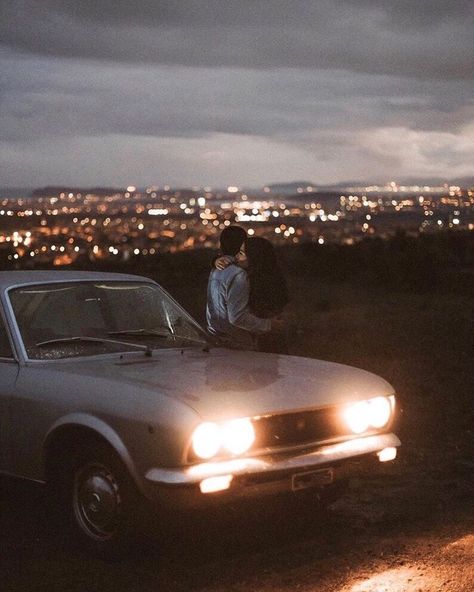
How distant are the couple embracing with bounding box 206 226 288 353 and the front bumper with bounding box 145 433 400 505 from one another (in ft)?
7.03

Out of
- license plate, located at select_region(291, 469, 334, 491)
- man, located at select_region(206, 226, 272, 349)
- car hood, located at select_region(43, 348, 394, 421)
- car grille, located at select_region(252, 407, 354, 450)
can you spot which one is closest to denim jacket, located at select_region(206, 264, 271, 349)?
man, located at select_region(206, 226, 272, 349)

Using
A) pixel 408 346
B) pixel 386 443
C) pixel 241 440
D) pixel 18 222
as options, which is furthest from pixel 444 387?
pixel 18 222

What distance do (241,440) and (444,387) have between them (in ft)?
20.8

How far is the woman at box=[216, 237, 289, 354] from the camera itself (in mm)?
7379

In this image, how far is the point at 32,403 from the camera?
544 centimetres

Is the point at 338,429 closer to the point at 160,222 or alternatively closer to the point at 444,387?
the point at 444,387

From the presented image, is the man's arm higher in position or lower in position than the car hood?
higher

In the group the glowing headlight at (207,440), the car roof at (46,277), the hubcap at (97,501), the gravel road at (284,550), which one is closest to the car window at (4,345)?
the car roof at (46,277)

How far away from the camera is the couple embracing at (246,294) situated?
23.9 ft

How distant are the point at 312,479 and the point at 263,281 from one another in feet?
8.32

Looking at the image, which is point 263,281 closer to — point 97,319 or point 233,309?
point 233,309

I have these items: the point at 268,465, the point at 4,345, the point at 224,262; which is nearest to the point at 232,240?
the point at 224,262

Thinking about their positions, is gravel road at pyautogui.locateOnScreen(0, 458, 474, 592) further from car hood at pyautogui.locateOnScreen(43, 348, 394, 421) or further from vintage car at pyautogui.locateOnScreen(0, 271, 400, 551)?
car hood at pyautogui.locateOnScreen(43, 348, 394, 421)

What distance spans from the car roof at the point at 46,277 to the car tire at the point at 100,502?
138 cm
